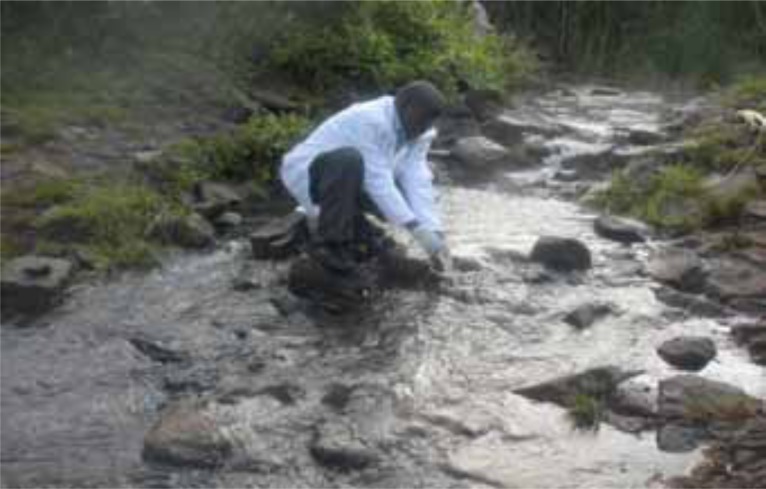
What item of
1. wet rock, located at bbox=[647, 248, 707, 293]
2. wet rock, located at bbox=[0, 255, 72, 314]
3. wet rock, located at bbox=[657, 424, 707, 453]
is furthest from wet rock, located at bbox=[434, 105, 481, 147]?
wet rock, located at bbox=[657, 424, 707, 453]

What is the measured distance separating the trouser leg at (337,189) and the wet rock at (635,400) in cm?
175

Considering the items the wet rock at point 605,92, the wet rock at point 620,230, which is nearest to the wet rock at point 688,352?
the wet rock at point 620,230

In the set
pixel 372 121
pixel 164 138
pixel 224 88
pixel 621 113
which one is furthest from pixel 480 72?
pixel 372 121

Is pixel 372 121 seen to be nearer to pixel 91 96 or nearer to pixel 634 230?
pixel 634 230

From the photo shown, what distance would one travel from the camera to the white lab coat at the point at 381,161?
22.5 feet

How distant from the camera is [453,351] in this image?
6520mm

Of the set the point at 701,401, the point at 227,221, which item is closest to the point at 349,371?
the point at 701,401

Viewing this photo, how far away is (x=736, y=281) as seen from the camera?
7.55 metres

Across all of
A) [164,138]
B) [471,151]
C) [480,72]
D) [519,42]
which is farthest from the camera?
[519,42]

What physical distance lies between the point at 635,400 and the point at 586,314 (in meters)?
1.22

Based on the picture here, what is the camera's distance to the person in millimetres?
6855

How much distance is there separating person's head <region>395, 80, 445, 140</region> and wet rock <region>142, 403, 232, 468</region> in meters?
2.21

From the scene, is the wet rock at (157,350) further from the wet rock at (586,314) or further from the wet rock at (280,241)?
the wet rock at (586,314)

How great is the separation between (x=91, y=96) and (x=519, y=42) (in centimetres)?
686
